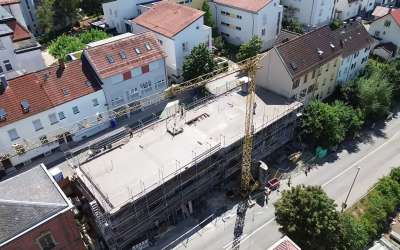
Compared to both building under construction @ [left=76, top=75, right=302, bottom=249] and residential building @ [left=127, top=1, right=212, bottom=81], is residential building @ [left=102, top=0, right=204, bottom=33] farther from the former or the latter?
building under construction @ [left=76, top=75, right=302, bottom=249]

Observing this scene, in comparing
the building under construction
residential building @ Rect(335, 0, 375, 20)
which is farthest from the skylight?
residential building @ Rect(335, 0, 375, 20)

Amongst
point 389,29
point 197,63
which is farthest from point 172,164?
point 389,29

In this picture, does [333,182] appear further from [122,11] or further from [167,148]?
[122,11]

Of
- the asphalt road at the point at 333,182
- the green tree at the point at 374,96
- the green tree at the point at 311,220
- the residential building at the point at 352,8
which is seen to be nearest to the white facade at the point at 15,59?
the asphalt road at the point at 333,182

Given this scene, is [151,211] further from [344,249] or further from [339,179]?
[339,179]

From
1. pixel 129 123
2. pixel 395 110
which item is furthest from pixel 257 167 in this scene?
pixel 395 110
